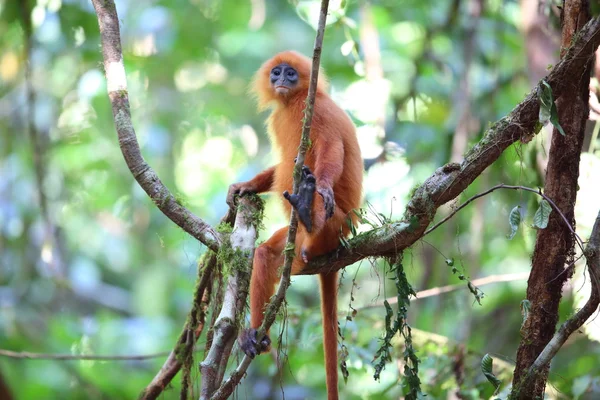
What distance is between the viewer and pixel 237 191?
4.32 meters

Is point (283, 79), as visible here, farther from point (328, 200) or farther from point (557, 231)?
point (557, 231)

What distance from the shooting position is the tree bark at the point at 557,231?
3.31 meters

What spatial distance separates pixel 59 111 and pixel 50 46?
859 millimetres

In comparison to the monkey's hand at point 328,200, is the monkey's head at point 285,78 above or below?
above

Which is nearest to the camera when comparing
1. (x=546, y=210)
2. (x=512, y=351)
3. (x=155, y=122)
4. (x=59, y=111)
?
(x=546, y=210)

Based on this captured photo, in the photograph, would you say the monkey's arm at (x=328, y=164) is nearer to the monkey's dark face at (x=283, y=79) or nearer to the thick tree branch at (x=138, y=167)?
the thick tree branch at (x=138, y=167)

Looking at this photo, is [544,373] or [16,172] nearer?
[544,373]

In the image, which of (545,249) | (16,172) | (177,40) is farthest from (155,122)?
(545,249)

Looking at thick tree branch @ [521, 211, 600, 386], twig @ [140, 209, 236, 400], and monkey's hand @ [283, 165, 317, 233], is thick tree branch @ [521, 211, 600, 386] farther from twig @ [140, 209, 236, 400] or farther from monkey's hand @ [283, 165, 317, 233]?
twig @ [140, 209, 236, 400]

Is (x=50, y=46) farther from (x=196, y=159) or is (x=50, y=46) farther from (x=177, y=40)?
(x=196, y=159)

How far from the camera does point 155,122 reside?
33.3 feet

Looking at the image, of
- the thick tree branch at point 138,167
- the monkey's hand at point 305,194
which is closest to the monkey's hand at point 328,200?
the monkey's hand at point 305,194

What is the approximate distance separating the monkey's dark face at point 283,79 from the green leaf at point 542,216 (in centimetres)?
216

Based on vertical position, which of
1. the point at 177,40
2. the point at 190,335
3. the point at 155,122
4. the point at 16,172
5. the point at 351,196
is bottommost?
the point at 190,335
